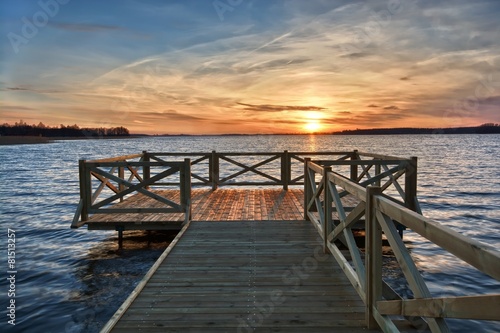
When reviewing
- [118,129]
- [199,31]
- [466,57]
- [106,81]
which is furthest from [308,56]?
[118,129]

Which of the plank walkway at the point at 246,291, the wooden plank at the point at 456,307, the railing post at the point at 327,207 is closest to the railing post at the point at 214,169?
the plank walkway at the point at 246,291

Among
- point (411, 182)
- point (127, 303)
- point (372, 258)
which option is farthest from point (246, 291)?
point (411, 182)

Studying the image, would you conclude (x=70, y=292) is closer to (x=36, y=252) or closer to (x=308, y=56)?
(x=36, y=252)

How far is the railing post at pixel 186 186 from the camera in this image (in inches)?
320

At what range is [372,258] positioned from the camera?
11.4 feet

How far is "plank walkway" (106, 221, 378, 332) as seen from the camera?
373cm

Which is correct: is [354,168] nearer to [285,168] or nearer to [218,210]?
[285,168]

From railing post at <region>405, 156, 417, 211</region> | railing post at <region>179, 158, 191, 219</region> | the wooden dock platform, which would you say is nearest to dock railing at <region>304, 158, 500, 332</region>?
the wooden dock platform

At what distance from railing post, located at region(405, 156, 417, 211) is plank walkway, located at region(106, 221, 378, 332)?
3.61 meters

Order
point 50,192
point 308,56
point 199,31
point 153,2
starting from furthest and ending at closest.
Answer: point 50,192, point 308,56, point 199,31, point 153,2

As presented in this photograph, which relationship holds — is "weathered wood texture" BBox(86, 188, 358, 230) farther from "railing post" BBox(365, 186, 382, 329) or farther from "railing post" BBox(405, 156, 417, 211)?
"railing post" BBox(365, 186, 382, 329)

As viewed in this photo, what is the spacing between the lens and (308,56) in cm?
1606

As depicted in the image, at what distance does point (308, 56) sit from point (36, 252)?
41.9 ft

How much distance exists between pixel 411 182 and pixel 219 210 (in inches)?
190
